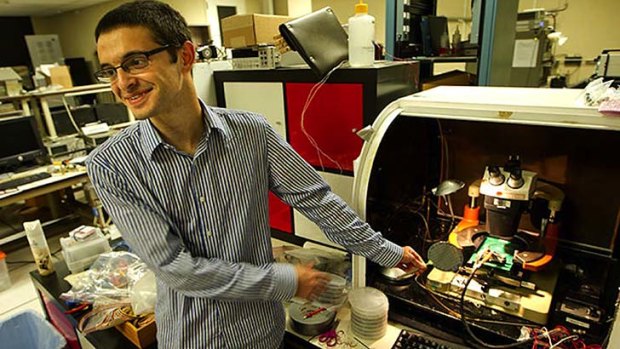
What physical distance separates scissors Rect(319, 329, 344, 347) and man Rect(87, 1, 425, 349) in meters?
0.13

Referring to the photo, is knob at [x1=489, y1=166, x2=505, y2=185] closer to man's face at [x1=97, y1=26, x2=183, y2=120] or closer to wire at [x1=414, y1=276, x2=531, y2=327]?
wire at [x1=414, y1=276, x2=531, y2=327]

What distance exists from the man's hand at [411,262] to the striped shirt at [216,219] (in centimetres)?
4

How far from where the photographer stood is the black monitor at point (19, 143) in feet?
10.5

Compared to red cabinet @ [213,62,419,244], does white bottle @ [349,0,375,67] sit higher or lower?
higher

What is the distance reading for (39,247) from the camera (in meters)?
1.71

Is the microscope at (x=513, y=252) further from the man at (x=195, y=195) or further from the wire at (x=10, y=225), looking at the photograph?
the wire at (x=10, y=225)

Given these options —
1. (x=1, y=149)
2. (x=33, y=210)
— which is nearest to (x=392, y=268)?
(x=1, y=149)

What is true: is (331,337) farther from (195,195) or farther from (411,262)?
(195,195)

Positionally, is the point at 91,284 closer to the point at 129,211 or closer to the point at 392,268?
the point at 129,211

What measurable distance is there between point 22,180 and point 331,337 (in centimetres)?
308


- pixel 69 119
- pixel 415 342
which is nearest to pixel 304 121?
pixel 415 342

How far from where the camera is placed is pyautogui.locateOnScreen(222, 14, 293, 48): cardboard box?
1.75 meters

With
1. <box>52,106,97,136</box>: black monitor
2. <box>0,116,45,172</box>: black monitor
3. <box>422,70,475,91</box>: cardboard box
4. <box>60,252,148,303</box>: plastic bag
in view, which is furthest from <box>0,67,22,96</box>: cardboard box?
<box>422,70,475,91</box>: cardboard box

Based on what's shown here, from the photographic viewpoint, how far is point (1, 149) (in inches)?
126
